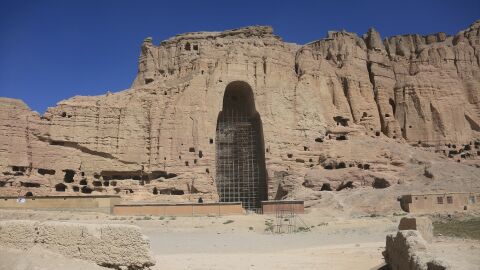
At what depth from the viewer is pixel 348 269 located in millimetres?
12242

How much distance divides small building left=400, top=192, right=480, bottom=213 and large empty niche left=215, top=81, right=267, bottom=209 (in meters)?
14.0

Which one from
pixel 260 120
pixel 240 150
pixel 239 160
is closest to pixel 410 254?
pixel 260 120

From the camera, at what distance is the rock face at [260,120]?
38.7m

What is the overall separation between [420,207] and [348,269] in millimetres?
21186

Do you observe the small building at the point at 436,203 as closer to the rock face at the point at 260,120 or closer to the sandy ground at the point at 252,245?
the sandy ground at the point at 252,245

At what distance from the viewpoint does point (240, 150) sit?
44.0m

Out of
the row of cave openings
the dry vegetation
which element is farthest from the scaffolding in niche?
the dry vegetation

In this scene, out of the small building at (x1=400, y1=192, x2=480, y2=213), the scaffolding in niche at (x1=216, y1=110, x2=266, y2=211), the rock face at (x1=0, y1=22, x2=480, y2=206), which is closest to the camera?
the small building at (x1=400, y1=192, x2=480, y2=213)

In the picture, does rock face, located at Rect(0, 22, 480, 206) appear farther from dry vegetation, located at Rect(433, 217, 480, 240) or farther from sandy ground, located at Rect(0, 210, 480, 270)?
dry vegetation, located at Rect(433, 217, 480, 240)

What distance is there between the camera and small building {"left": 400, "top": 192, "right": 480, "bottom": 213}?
3119cm

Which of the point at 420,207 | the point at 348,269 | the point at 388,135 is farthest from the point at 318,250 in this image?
the point at 388,135

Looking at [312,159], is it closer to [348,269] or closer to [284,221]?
[284,221]

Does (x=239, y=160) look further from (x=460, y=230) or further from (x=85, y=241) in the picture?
(x=85, y=241)

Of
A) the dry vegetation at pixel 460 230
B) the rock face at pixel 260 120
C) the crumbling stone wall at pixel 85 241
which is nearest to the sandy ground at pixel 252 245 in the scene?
the crumbling stone wall at pixel 85 241
